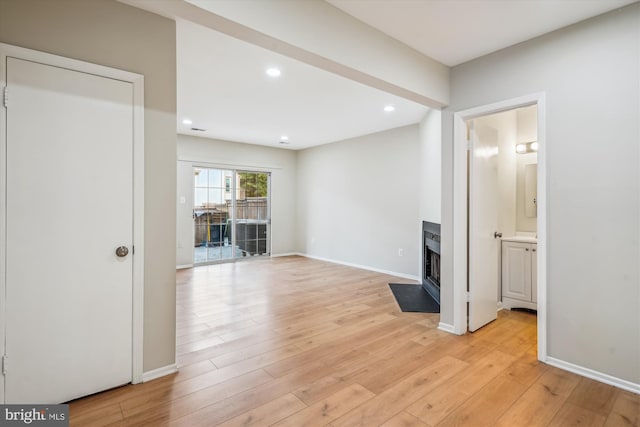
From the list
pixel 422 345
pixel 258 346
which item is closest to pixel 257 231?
pixel 258 346

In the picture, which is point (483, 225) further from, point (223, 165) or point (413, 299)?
point (223, 165)

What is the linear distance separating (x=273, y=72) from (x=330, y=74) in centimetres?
61

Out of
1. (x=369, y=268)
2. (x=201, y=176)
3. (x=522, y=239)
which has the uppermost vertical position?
(x=201, y=176)

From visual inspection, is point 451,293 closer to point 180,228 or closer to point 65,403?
point 65,403

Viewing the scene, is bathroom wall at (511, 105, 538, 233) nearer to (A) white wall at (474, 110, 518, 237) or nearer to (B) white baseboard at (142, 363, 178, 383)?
(A) white wall at (474, 110, 518, 237)

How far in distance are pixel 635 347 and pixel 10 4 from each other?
4.38 m

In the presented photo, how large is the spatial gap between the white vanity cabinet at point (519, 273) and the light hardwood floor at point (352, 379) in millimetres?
198

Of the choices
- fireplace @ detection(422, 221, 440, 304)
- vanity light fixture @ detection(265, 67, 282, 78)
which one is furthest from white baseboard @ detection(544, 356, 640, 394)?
vanity light fixture @ detection(265, 67, 282, 78)

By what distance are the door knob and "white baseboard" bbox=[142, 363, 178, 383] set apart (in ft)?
2.83

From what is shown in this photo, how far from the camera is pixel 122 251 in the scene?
6.80 ft

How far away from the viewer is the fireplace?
13.8ft

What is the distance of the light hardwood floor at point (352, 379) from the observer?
1.84 metres

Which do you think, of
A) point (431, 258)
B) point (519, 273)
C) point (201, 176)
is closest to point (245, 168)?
point (201, 176)

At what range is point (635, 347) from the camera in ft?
6.89
